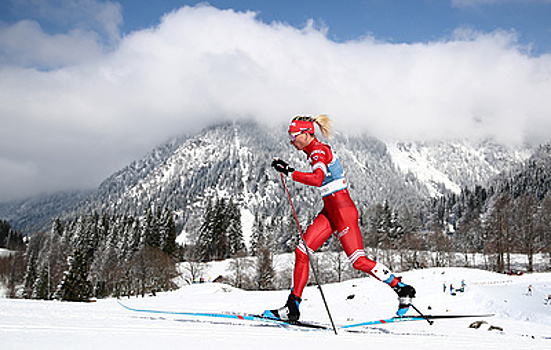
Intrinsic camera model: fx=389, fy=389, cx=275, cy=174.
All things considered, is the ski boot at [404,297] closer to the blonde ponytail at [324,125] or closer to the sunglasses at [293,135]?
the blonde ponytail at [324,125]

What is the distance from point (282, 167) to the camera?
5566mm

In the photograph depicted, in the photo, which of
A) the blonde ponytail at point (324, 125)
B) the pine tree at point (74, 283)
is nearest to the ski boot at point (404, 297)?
the blonde ponytail at point (324, 125)

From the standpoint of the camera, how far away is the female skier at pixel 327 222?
5512 mm

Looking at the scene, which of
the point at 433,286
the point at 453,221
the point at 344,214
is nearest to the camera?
the point at 344,214

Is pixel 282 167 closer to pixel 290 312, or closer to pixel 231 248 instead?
pixel 290 312

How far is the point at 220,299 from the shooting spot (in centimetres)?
2702

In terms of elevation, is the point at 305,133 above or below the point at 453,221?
Answer: below

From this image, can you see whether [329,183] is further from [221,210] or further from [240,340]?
[221,210]

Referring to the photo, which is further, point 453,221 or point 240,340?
point 453,221

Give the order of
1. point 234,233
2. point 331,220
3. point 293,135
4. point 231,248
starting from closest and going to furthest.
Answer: point 331,220 → point 293,135 → point 231,248 → point 234,233

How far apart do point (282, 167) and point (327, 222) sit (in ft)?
3.56

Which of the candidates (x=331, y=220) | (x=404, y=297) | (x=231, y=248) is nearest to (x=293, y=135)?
(x=331, y=220)

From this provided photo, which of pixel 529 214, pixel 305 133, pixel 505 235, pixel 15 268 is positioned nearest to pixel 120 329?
pixel 305 133

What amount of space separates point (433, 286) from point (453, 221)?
104782 millimetres
